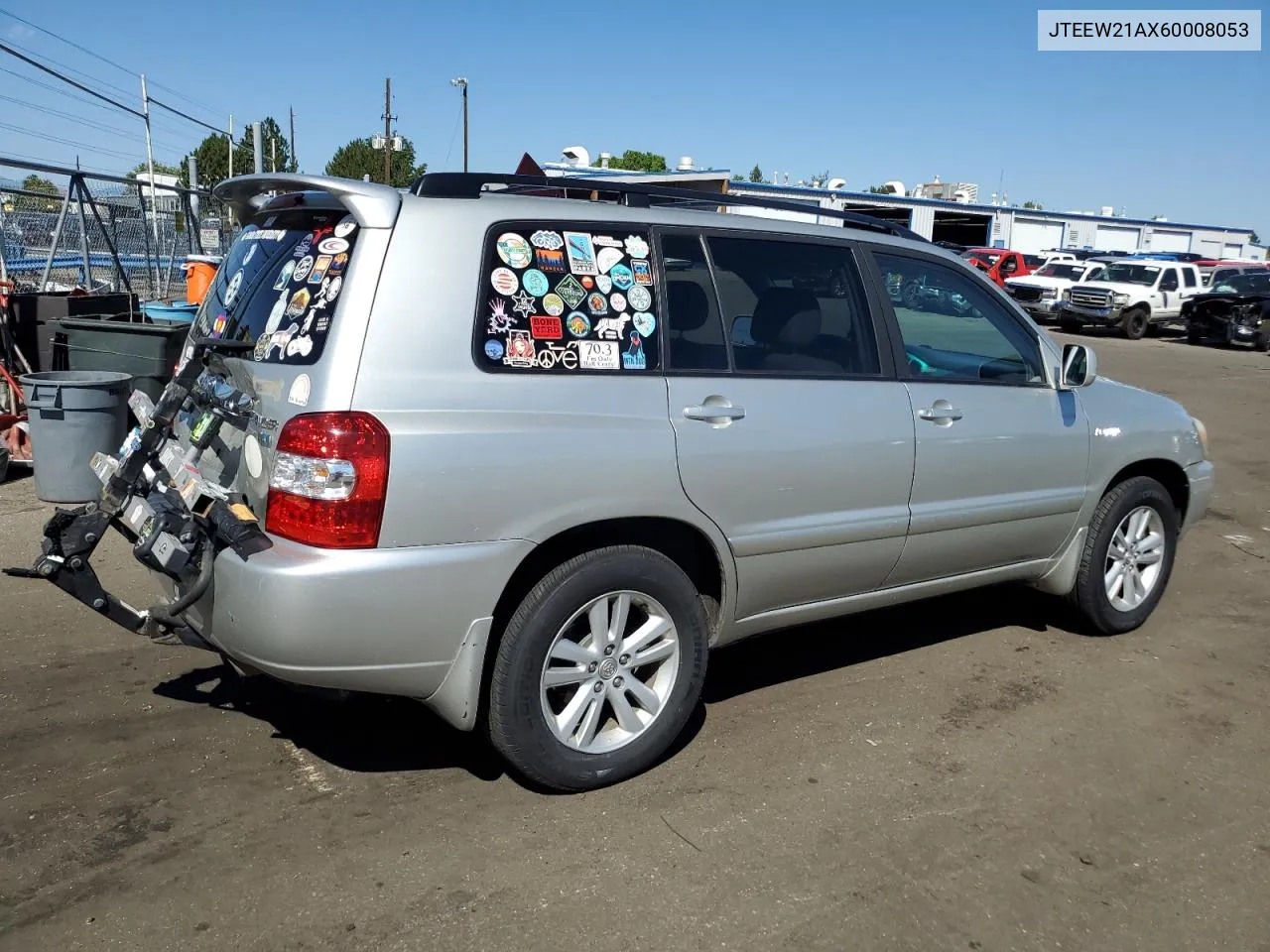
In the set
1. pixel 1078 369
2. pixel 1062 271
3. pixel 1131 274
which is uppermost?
pixel 1062 271

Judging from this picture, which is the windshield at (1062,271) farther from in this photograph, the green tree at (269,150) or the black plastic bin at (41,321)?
the green tree at (269,150)

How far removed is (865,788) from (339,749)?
1.85 meters

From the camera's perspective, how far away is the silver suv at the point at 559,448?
3.00 metres

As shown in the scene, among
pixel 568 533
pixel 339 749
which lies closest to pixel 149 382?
pixel 339 749

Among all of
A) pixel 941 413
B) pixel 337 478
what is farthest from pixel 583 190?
pixel 941 413

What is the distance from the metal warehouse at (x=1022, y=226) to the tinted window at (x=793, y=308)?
3804 centimetres

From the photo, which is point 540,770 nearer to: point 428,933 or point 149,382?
point 428,933

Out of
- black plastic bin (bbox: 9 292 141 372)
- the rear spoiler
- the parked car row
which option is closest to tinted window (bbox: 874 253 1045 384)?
the rear spoiler

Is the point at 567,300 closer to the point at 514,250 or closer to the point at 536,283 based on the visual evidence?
the point at 536,283

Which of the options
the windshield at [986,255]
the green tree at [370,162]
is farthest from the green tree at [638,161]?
the windshield at [986,255]

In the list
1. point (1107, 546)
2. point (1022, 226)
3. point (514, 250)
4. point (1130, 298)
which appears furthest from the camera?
point (1022, 226)

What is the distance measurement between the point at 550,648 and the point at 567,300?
3.58 ft

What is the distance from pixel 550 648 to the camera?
3309 millimetres

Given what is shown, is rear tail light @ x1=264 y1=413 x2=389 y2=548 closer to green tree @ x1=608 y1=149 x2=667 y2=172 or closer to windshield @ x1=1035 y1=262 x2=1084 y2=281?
windshield @ x1=1035 y1=262 x2=1084 y2=281
